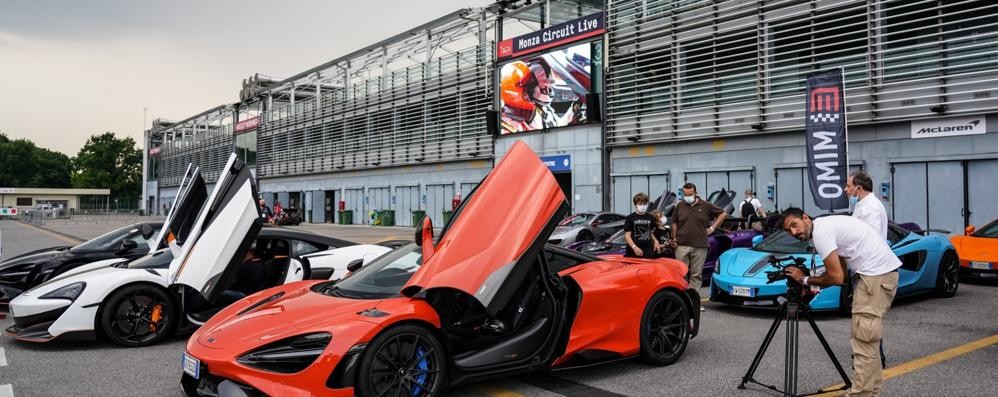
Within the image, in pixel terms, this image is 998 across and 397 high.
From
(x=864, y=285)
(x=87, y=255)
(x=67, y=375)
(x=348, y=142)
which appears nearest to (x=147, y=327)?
(x=67, y=375)

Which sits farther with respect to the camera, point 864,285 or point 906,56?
point 906,56

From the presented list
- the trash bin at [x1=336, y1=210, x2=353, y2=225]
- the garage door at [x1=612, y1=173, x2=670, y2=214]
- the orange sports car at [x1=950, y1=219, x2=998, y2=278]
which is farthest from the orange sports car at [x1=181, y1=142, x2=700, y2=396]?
the trash bin at [x1=336, y1=210, x2=353, y2=225]

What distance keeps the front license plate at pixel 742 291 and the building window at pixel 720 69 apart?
1366cm

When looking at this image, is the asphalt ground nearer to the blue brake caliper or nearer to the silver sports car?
the blue brake caliper

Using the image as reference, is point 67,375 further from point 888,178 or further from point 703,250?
point 888,178

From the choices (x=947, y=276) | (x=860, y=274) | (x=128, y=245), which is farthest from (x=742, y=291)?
(x=128, y=245)

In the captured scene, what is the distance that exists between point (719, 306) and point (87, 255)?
8.55m

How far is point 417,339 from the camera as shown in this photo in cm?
427

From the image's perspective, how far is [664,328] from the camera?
5.73 m

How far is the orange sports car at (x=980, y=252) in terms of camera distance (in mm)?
10797

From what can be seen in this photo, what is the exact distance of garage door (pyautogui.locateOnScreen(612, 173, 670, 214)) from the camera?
23156mm

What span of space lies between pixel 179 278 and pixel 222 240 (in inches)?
22.4

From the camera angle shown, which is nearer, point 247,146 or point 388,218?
point 388,218

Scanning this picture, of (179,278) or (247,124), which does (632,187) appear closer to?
(179,278)
